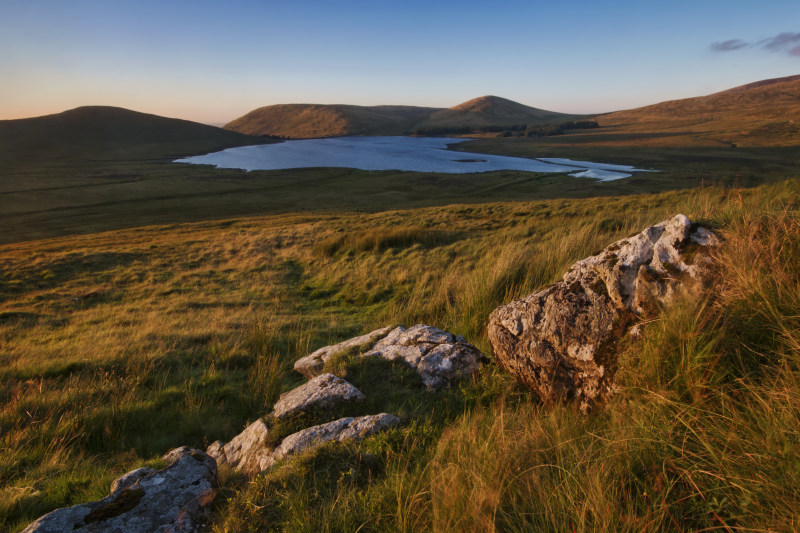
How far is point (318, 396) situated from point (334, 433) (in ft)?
2.49

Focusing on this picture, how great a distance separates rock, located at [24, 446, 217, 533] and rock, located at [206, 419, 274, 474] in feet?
1.04

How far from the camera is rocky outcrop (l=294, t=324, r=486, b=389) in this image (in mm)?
4203

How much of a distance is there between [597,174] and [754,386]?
75373 millimetres

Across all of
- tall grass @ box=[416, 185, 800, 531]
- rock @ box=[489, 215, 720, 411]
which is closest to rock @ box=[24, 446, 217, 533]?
tall grass @ box=[416, 185, 800, 531]

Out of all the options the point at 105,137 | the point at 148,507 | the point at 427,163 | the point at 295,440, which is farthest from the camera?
the point at 105,137

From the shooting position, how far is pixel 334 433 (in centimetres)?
317

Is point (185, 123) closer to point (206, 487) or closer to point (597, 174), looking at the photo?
point (597, 174)

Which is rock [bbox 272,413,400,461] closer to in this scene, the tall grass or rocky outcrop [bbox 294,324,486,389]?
the tall grass

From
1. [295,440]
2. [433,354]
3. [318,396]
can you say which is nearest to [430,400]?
[433,354]

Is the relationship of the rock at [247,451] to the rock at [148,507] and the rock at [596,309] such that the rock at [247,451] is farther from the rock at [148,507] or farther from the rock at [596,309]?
the rock at [596,309]

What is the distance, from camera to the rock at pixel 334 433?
9.91 ft

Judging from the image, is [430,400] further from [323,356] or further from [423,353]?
[323,356]

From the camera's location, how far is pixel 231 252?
872 inches

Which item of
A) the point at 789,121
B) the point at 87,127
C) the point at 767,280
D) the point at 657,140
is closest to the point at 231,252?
the point at 767,280
